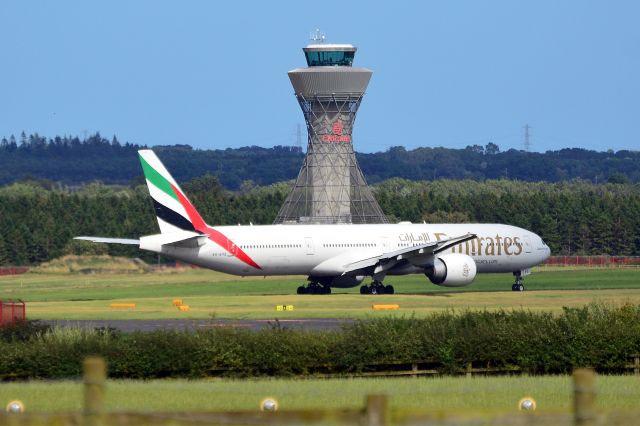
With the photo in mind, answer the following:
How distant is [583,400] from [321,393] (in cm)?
1213

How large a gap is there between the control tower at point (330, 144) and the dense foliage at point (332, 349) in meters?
90.1

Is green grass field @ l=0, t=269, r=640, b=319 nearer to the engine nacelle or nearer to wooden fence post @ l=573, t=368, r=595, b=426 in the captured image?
the engine nacelle

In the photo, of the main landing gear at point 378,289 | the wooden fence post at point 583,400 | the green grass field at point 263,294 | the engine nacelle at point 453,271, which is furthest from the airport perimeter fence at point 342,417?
the main landing gear at point 378,289

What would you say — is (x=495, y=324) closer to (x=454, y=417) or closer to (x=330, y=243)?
(x=454, y=417)

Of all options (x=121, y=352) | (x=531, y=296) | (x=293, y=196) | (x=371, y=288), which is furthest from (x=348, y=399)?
(x=293, y=196)

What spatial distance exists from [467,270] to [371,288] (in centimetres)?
483

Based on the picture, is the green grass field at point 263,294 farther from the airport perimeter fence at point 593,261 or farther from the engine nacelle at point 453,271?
the airport perimeter fence at point 593,261

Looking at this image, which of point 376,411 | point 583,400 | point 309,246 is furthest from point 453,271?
point 376,411

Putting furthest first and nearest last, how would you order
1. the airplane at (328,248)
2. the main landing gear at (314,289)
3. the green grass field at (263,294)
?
the main landing gear at (314,289), the airplane at (328,248), the green grass field at (263,294)

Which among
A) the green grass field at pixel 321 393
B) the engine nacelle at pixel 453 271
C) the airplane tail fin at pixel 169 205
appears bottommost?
the green grass field at pixel 321 393

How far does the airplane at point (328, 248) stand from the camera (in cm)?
6519

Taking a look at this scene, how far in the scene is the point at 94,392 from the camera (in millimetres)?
13586

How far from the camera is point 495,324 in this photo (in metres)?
33.0

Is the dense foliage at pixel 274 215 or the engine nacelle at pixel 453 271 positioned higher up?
the dense foliage at pixel 274 215
